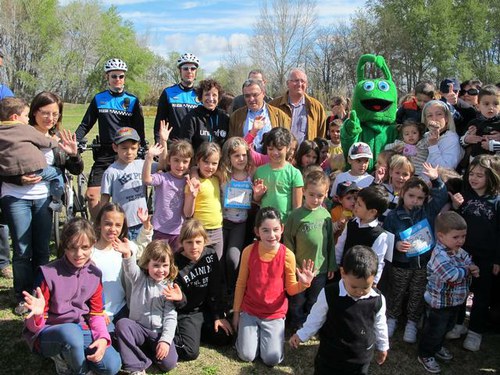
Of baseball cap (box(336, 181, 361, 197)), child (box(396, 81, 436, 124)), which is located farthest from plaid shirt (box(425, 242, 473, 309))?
child (box(396, 81, 436, 124))

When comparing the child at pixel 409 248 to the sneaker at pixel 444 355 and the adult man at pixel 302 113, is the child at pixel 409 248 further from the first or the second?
the adult man at pixel 302 113

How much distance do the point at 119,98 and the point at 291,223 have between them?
8.74ft

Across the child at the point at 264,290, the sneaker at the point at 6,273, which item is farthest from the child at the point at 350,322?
the sneaker at the point at 6,273

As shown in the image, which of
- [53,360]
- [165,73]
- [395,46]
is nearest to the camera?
[53,360]

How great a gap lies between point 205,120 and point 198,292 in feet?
6.79

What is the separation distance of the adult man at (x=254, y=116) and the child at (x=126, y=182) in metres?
1.19

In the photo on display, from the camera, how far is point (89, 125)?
216 inches

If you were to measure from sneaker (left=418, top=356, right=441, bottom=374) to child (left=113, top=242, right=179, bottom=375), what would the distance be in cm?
206

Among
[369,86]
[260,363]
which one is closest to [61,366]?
[260,363]

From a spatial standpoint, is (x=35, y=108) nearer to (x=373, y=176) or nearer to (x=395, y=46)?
(x=373, y=176)

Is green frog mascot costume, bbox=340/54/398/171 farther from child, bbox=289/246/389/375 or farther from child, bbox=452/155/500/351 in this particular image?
child, bbox=289/246/389/375

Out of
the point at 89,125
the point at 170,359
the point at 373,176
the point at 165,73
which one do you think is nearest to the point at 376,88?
the point at 373,176

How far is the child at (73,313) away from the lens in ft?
10.8

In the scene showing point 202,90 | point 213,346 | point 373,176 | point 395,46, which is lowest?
point 213,346
